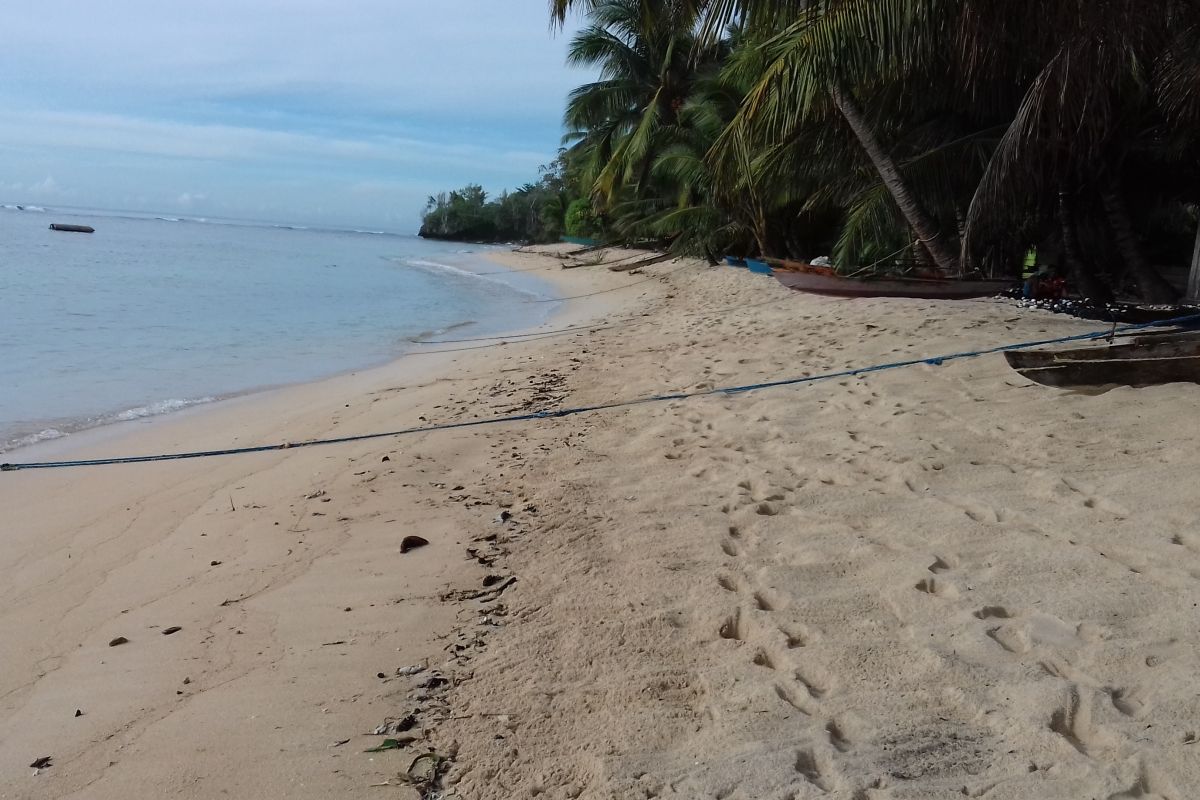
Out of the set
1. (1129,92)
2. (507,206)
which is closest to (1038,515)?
(1129,92)

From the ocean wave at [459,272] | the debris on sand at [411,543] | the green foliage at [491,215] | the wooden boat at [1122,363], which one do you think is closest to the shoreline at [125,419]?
the debris on sand at [411,543]

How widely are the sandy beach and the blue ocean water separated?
3078 mm

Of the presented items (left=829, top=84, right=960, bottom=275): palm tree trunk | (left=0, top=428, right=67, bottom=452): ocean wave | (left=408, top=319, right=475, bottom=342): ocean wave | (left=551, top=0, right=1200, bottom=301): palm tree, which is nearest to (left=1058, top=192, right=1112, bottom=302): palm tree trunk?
(left=551, top=0, right=1200, bottom=301): palm tree

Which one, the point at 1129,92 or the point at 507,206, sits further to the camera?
the point at 507,206

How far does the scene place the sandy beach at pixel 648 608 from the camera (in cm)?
201

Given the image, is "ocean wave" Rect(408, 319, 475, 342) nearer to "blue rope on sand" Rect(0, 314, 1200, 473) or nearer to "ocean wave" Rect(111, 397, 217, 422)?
"ocean wave" Rect(111, 397, 217, 422)

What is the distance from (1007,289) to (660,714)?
959 centimetres

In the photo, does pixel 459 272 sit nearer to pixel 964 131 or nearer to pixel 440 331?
pixel 440 331

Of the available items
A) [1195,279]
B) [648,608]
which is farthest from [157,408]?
[1195,279]

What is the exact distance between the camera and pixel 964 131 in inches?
443

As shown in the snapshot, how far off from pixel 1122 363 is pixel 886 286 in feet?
19.6

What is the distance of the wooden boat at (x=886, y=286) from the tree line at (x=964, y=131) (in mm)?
630

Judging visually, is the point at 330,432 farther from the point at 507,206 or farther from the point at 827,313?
the point at 507,206

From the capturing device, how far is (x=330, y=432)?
6.32 meters
